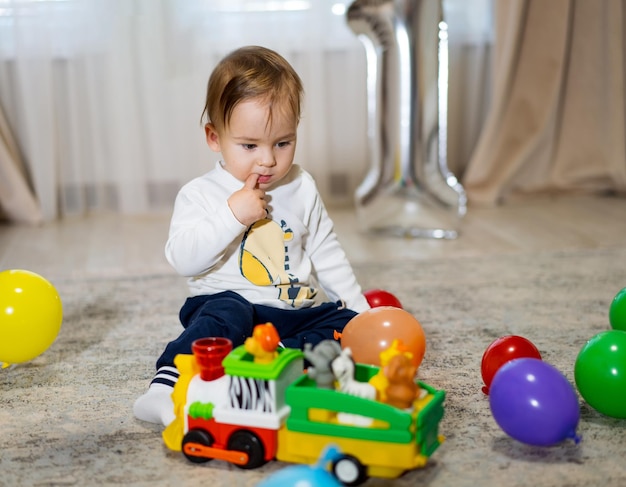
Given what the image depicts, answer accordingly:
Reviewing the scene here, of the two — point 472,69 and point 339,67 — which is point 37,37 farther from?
point 472,69

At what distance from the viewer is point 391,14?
234 centimetres

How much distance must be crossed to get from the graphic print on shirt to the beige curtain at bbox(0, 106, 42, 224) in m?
1.66

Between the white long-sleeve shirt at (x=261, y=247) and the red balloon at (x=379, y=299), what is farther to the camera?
the red balloon at (x=379, y=299)

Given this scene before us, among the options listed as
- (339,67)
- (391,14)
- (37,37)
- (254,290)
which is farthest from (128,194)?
(254,290)

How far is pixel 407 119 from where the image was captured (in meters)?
2.43

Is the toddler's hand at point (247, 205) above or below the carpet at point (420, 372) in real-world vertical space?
above

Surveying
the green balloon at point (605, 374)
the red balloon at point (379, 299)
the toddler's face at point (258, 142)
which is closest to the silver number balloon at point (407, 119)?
the red balloon at point (379, 299)

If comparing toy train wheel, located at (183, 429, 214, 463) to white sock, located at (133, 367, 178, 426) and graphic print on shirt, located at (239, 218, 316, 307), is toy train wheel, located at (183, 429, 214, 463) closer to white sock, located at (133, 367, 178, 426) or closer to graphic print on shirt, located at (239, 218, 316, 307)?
white sock, located at (133, 367, 178, 426)

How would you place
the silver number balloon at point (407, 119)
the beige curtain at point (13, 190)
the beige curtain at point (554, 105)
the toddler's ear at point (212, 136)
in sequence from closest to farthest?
the toddler's ear at point (212, 136), the silver number balloon at point (407, 119), the beige curtain at point (13, 190), the beige curtain at point (554, 105)

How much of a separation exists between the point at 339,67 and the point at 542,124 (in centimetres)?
79

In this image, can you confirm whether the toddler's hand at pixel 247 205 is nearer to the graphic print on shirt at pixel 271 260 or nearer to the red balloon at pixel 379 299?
the graphic print on shirt at pixel 271 260

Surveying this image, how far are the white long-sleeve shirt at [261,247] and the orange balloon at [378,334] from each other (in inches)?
8.6

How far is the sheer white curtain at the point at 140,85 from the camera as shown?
2750 mm

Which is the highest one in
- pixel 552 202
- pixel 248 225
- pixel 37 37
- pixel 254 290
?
pixel 37 37
